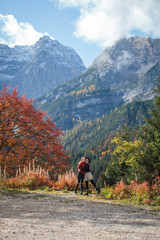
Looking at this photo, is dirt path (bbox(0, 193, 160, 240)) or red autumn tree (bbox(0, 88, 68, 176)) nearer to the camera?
dirt path (bbox(0, 193, 160, 240))

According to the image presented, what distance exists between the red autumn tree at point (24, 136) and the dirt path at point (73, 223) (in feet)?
21.6

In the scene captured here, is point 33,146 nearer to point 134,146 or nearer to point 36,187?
point 36,187

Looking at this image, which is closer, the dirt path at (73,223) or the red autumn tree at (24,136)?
the dirt path at (73,223)

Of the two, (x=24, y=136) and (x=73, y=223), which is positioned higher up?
(x=24, y=136)

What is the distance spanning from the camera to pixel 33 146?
13555 millimetres

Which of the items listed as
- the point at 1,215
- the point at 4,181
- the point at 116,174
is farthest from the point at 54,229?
the point at 116,174

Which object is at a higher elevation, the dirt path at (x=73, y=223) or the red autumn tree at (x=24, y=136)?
the red autumn tree at (x=24, y=136)

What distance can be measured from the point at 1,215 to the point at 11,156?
27.6 ft

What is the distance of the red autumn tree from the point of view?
12195 mm

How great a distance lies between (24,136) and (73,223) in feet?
31.8

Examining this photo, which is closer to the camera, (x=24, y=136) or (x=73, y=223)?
(x=73, y=223)

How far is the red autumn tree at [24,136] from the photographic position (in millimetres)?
12195

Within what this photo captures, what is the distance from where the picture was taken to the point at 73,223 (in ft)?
14.3

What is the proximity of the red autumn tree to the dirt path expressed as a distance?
660 centimetres
